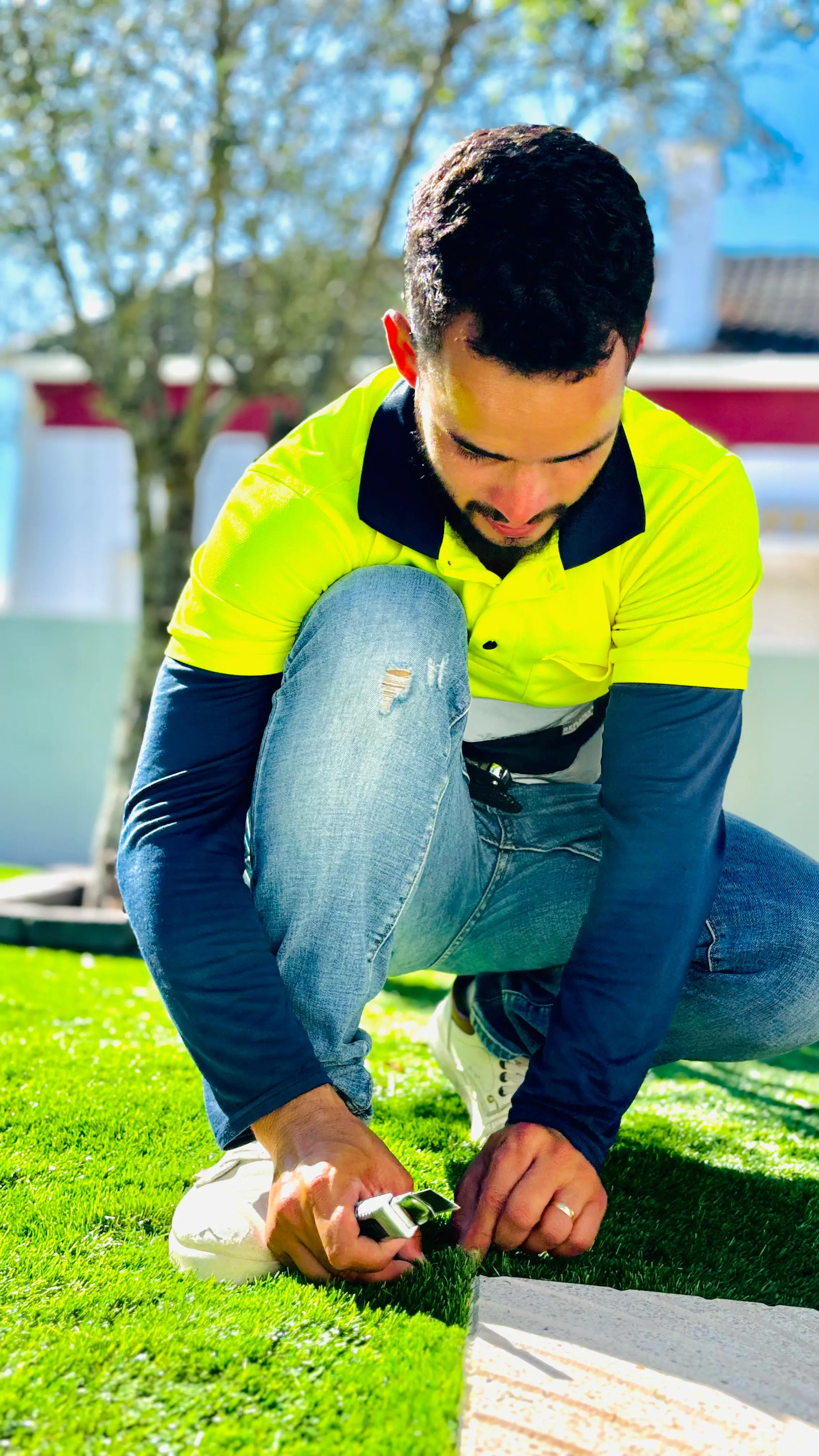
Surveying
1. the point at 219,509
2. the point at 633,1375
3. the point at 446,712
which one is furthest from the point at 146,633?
the point at 219,509

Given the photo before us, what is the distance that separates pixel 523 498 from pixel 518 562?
0.17 meters

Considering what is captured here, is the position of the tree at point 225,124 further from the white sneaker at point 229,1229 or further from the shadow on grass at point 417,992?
the white sneaker at point 229,1229

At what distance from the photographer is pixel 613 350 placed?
1.60 m

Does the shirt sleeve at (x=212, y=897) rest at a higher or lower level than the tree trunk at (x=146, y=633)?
higher

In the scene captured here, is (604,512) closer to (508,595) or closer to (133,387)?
(508,595)

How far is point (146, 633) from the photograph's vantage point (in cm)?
528

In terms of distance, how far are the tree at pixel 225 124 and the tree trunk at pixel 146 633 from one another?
0.01 m

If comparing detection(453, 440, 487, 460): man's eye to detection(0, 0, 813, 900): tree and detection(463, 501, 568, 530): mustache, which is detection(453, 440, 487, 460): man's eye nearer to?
detection(463, 501, 568, 530): mustache

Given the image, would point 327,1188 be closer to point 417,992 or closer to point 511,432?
point 511,432

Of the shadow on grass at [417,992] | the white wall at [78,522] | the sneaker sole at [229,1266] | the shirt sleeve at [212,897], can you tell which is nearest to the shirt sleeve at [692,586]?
the shirt sleeve at [212,897]

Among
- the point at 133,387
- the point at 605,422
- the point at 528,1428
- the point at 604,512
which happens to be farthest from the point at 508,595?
the point at 133,387

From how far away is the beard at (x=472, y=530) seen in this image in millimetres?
1718

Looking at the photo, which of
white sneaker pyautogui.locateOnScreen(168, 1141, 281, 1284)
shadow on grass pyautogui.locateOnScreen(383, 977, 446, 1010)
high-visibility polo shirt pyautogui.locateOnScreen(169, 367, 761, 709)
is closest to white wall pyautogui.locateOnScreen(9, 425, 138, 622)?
shadow on grass pyautogui.locateOnScreen(383, 977, 446, 1010)

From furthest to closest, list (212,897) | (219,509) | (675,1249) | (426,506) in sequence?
1. (219,509)
2. (426,506)
3. (675,1249)
4. (212,897)
